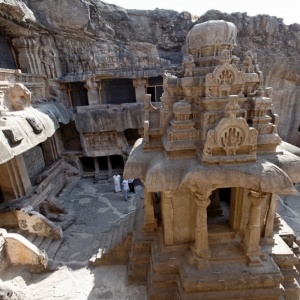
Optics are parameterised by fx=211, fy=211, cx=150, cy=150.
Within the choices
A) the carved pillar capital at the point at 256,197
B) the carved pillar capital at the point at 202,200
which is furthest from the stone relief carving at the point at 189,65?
the carved pillar capital at the point at 256,197

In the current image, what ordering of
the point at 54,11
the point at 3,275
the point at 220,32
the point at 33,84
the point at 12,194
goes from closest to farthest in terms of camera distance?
the point at 220,32, the point at 3,275, the point at 12,194, the point at 33,84, the point at 54,11

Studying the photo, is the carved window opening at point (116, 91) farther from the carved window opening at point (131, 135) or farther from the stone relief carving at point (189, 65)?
the stone relief carving at point (189, 65)

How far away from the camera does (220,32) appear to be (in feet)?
15.5

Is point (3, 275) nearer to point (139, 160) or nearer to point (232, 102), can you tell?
point (139, 160)

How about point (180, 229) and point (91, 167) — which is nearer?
point (180, 229)

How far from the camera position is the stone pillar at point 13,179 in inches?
365

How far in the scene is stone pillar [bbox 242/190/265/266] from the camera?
15.5 ft

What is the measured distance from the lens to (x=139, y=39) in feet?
60.9

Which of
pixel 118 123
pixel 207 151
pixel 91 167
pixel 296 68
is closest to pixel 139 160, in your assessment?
pixel 207 151

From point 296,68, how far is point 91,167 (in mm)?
18981

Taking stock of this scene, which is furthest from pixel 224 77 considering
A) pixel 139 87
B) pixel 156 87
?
pixel 156 87

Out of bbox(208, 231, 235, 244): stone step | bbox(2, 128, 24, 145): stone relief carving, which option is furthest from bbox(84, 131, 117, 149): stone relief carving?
bbox(208, 231, 235, 244): stone step

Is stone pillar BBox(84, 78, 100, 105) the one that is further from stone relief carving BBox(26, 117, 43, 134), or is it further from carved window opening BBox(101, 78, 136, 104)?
stone relief carving BBox(26, 117, 43, 134)

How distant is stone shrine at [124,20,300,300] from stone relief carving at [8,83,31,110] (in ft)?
24.0
